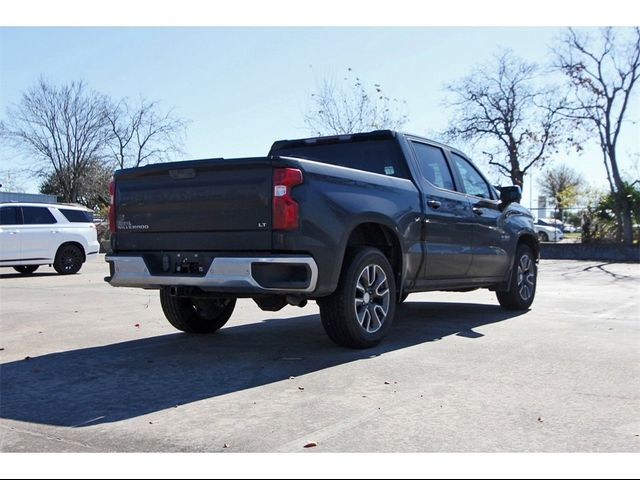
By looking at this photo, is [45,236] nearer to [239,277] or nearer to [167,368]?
[167,368]

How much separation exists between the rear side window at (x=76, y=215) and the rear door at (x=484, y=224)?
11511mm

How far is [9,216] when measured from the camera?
15078mm

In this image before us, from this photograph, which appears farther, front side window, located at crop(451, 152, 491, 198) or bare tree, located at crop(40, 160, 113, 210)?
bare tree, located at crop(40, 160, 113, 210)

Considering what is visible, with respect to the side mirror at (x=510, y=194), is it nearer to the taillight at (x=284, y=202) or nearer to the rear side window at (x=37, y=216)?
the taillight at (x=284, y=202)

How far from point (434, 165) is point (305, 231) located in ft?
8.36

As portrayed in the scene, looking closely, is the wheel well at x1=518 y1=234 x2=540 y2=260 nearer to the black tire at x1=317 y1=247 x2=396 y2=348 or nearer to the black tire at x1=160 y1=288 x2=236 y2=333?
the black tire at x1=317 y1=247 x2=396 y2=348

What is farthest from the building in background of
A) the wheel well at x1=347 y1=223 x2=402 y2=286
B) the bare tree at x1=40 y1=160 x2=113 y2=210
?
the wheel well at x1=347 y1=223 x2=402 y2=286

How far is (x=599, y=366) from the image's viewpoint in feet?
17.0

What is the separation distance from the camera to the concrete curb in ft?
75.7

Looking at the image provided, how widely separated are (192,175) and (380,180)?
1689 mm

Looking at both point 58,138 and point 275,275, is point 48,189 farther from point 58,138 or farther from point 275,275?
point 275,275

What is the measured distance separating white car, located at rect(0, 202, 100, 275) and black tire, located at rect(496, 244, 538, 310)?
36.5 ft

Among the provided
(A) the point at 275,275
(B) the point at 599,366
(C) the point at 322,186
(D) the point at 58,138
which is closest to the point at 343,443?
(A) the point at 275,275

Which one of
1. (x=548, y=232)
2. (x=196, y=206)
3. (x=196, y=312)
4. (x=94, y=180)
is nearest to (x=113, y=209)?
(x=196, y=206)
